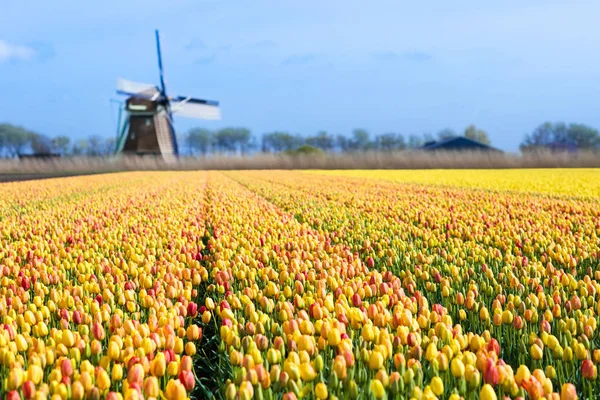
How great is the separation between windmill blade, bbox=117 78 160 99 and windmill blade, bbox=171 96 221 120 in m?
1.80

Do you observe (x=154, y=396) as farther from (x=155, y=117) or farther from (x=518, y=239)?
(x=155, y=117)

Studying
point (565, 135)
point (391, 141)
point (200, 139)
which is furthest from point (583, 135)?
point (200, 139)

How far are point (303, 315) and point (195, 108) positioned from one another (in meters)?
53.1

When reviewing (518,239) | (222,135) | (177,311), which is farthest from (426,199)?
(222,135)

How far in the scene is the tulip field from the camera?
8.28ft

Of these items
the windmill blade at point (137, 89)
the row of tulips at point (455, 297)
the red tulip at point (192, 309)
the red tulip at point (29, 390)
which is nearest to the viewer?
the red tulip at point (29, 390)

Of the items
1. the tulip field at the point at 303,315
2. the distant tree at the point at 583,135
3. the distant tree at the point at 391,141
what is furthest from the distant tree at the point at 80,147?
the tulip field at the point at 303,315

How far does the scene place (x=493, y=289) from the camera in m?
4.39

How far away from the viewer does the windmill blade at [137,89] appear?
168ft

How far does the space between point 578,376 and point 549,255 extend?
2.95m

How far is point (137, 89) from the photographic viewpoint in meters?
52.3

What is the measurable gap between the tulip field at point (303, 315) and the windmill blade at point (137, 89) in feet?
148

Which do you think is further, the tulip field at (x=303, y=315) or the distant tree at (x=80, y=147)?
the distant tree at (x=80, y=147)

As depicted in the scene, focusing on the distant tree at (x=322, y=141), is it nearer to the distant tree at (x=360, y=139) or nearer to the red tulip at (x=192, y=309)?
the distant tree at (x=360, y=139)
